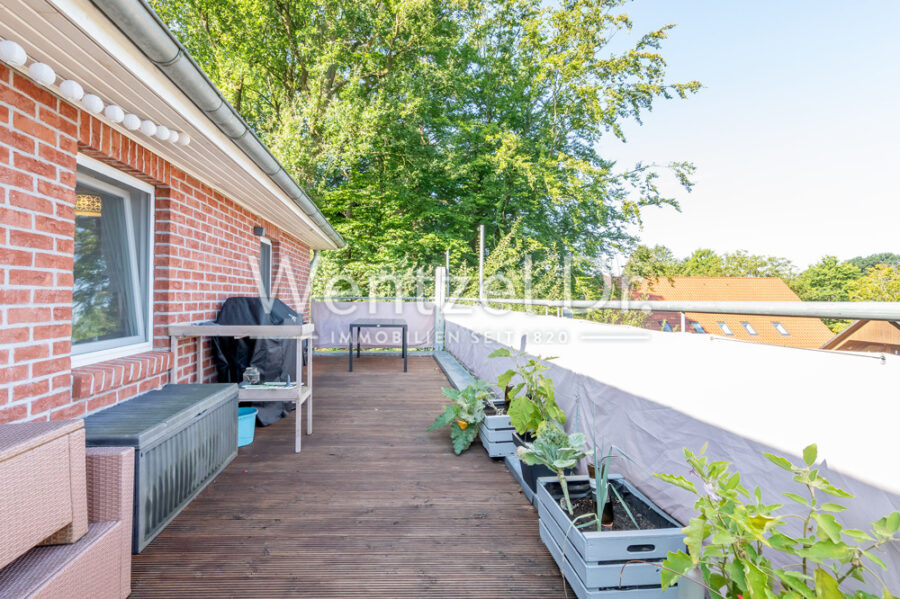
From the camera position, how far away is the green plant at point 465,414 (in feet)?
9.37

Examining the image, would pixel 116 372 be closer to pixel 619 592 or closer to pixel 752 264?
pixel 619 592

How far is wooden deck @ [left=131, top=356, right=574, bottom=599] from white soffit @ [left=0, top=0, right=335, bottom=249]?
182cm

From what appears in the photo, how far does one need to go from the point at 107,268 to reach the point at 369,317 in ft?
18.0

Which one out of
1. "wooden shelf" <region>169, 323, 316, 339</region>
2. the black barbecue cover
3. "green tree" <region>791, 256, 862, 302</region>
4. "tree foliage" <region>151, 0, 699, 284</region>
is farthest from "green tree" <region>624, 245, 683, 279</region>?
"green tree" <region>791, 256, 862, 302</region>

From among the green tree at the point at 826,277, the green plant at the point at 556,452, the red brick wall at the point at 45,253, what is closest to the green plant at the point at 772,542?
the green plant at the point at 556,452

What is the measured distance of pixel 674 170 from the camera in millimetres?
11047

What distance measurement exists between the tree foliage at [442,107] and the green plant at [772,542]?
10.7 meters

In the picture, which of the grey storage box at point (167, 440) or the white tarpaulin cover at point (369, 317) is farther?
the white tarpaulin cover at point (369, 317)

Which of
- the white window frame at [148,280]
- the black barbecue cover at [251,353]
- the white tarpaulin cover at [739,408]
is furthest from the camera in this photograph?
the black barbecue cover at [251,353]

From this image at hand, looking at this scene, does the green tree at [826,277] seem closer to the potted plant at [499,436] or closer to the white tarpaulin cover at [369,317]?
the white tarpaulin cover at [369,317]

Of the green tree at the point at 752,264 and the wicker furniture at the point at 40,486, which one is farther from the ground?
the green tree at the point at 752,264

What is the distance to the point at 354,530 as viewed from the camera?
1.90 m

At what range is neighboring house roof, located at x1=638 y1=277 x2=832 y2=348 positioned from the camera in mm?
1599

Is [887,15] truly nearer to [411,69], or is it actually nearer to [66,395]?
[411,69]
